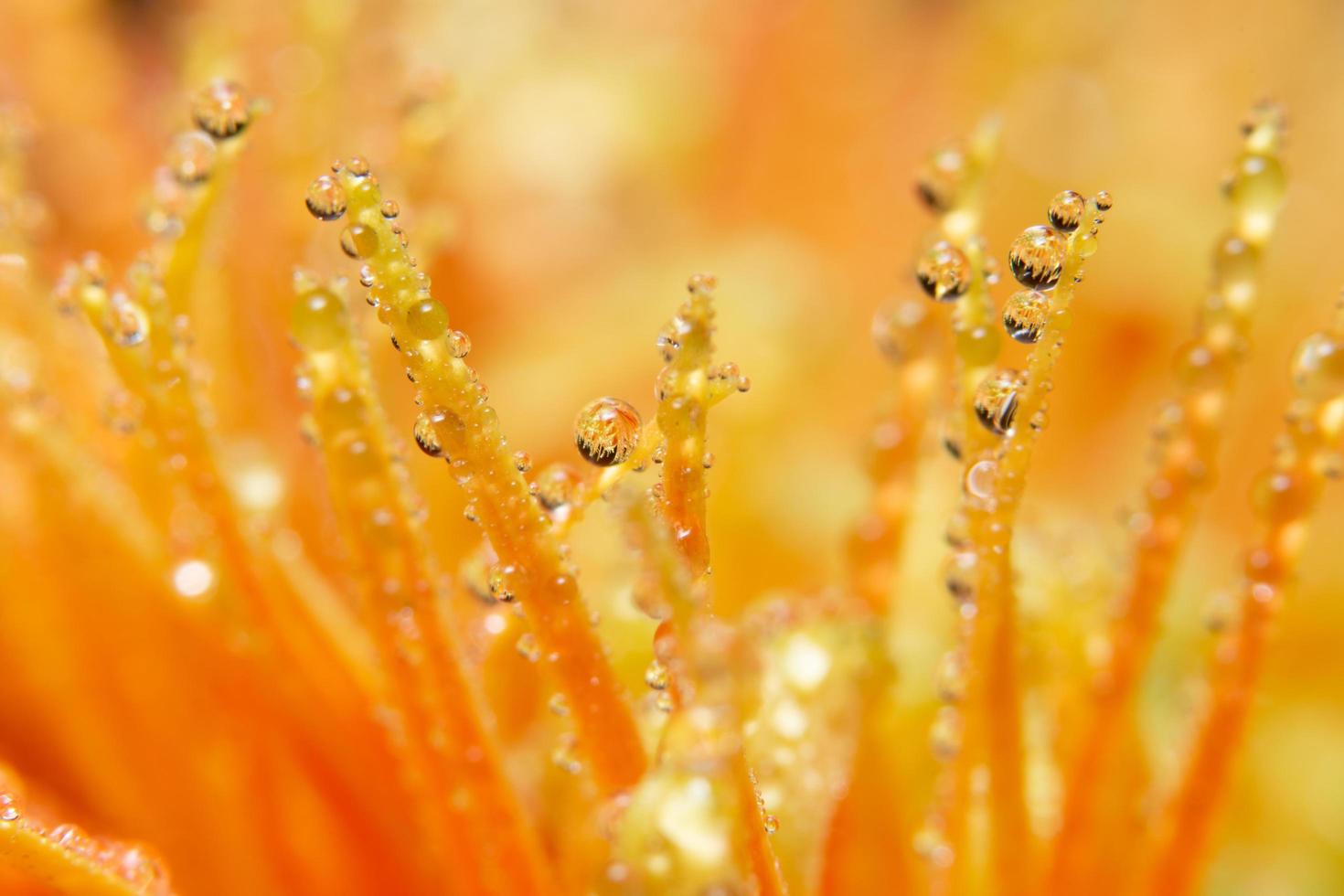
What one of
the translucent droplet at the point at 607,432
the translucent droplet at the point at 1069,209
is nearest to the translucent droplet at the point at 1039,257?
the translucent droplet at the point at 1069,209

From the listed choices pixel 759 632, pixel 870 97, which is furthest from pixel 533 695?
pixel 870 97

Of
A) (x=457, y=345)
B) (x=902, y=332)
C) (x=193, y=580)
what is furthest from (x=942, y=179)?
(x=193, y=580)

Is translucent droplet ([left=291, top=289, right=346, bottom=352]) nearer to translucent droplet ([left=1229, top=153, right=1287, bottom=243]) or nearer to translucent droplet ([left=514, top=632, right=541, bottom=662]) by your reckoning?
translucent droplet ([left=514, top=632, right=541, bottom=662])

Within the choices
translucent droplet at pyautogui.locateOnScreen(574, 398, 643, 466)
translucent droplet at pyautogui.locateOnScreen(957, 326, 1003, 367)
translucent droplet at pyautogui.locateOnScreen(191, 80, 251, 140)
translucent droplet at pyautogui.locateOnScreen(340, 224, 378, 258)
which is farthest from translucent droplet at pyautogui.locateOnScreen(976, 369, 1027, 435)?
translucent droplet at pyautogui.locateOnScreen(191, 80, 251, 140)

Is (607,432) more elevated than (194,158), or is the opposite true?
(194,158)

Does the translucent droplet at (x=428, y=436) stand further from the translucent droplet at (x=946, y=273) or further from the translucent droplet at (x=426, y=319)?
the translucent droplet at (x=946, y=273)

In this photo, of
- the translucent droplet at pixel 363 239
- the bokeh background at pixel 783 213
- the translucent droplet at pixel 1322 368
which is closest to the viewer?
the translucent droplet at pixel 363 239

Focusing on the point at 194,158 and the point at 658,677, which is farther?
the point at 194,158

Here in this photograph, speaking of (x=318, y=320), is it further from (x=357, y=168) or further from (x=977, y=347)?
(x=977, y=347)
